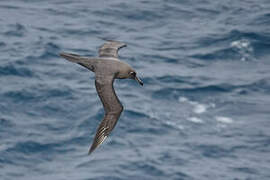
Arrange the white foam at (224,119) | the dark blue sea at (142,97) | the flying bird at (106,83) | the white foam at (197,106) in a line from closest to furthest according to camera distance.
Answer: the flying bird at (106,83)
the dark blue sea at (142,97)
the white foam at (224,119)
the white foam at (197,106)

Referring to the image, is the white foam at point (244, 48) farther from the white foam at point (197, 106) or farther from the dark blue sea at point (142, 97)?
the white foam at point (197, 106)

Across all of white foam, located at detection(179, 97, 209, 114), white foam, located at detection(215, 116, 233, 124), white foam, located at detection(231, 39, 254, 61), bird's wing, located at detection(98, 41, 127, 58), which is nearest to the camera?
bird's wing, located at detection(98, 41, 127, 58)

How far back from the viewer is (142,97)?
121ft

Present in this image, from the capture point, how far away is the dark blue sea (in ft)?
110

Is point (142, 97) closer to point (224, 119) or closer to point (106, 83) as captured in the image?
point (224, 119)

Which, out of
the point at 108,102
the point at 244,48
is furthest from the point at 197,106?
the point at 108,102

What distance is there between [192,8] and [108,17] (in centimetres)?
523

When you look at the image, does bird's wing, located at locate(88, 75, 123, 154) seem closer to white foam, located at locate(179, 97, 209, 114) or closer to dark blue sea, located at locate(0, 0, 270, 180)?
dark blue sea, located at locate(0, 0, 270, 180)

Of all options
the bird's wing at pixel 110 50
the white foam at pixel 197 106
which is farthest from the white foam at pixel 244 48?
the bird's wing at pixel 110 50

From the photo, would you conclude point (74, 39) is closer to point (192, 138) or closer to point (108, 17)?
point (108, 17)

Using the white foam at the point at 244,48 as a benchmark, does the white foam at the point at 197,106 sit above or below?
below

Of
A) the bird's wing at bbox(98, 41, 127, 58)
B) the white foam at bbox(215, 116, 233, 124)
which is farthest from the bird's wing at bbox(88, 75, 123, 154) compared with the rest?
the white foam at bbox(215, 116, 233, 124)

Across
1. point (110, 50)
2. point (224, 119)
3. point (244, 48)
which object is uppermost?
point (244, 48)

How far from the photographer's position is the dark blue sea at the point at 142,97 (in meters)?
33.5
